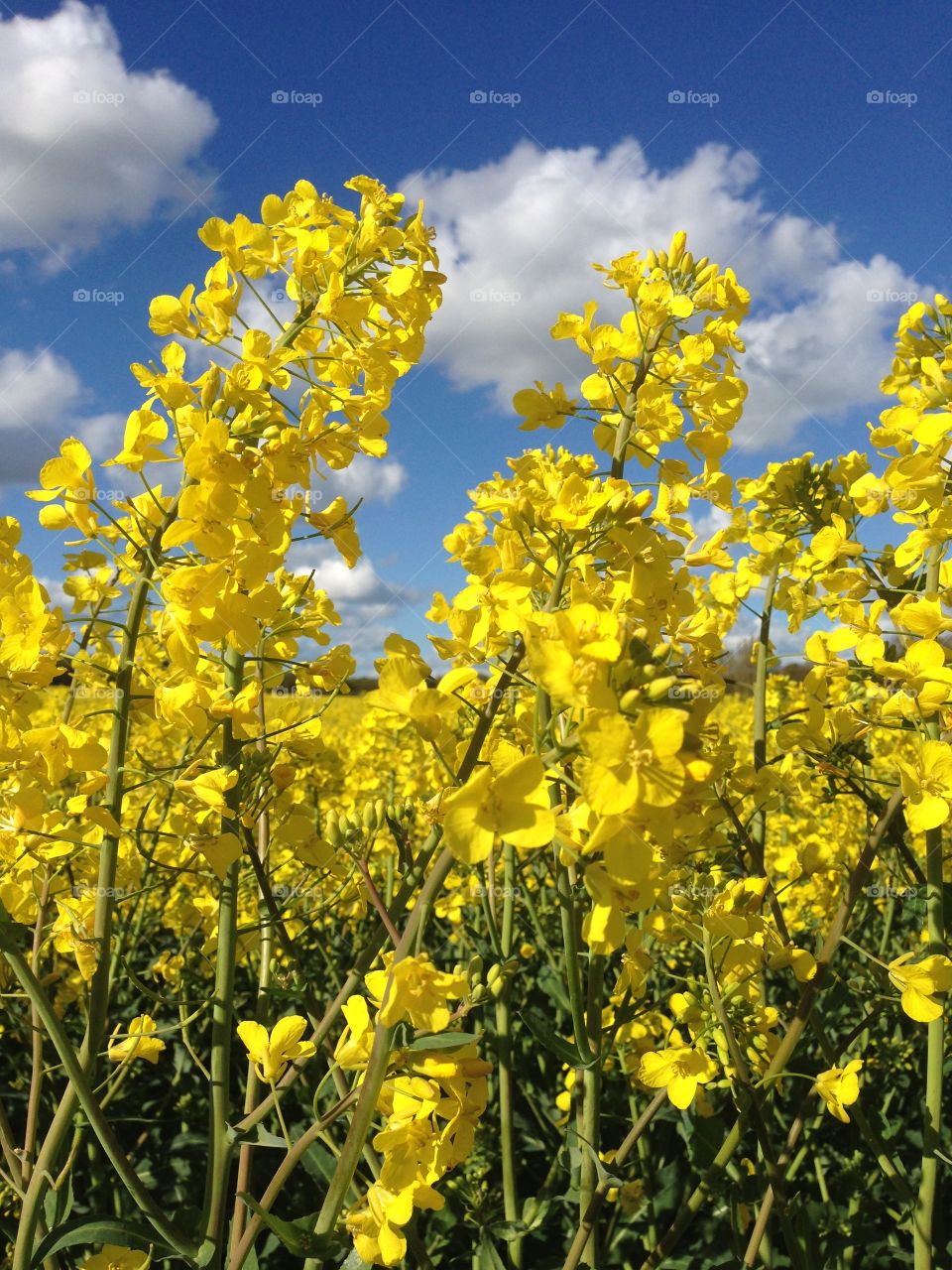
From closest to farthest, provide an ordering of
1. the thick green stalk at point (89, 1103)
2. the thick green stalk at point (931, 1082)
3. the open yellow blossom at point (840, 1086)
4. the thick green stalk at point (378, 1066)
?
1. the thick green stalk at point (378, 1066)
2. the thick green stalk at point (89, 1103)
3. the open yellow blossom at point (840, 1086)
4. the thick green stalk at point (931, 1082)

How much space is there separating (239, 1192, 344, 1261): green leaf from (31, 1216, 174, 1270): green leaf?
26 centimetres

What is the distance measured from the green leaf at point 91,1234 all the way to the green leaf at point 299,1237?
0.26 meters

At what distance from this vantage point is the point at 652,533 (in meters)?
1.79

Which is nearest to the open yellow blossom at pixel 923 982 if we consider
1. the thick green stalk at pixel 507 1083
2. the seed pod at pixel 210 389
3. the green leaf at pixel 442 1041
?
the thick green stalk at pixel 507 1083

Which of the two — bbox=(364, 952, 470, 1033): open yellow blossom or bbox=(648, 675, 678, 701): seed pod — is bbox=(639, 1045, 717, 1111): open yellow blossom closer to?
bbox=(364, 952, 470, 1033): open yellow blossom

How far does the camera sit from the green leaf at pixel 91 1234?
158 cm

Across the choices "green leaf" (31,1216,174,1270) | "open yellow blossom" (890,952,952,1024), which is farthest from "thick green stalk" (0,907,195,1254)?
"open yellow blossom" (890,952,952,1024)

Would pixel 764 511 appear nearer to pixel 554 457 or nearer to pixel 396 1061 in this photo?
pixel 554 457

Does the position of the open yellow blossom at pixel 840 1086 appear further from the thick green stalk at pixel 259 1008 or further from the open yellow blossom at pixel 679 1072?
the thick green stalk at pixel 259 1008

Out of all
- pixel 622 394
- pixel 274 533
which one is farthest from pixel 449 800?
pixel 622 394

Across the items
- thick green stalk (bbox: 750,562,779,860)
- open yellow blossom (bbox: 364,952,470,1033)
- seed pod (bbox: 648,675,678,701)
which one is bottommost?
open yellow blossom (bbox: 364,952,470,1033)

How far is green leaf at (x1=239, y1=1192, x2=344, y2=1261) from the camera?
1376 millimetres

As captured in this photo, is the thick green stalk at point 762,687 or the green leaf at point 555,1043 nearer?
the green leaf at point 555,1043

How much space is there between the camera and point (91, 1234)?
1636 millimetres
